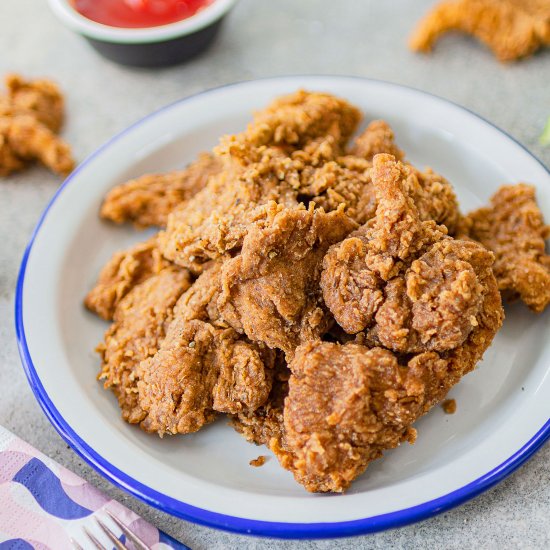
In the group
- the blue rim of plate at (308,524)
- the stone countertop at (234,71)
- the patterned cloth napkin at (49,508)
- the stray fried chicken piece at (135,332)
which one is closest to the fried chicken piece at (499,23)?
the stone countertop at (234,71)

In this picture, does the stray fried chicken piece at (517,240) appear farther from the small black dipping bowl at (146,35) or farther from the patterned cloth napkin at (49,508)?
the small black dipping bowl at (146,35)

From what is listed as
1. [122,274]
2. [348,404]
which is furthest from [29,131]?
[348,404]

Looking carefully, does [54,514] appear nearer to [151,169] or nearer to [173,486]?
[173,486]

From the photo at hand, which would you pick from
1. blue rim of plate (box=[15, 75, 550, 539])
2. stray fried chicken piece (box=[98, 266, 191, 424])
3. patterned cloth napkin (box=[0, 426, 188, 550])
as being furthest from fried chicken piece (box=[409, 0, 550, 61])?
patterned cloth napkin (box=[0, 426, 188, 550])

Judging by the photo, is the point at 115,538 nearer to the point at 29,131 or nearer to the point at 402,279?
the point at 402,279

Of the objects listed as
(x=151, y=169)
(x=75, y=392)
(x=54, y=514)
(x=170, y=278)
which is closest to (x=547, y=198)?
(x=170, y=278)

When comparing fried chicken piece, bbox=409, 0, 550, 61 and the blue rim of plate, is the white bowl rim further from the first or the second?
the blue rim of plate
